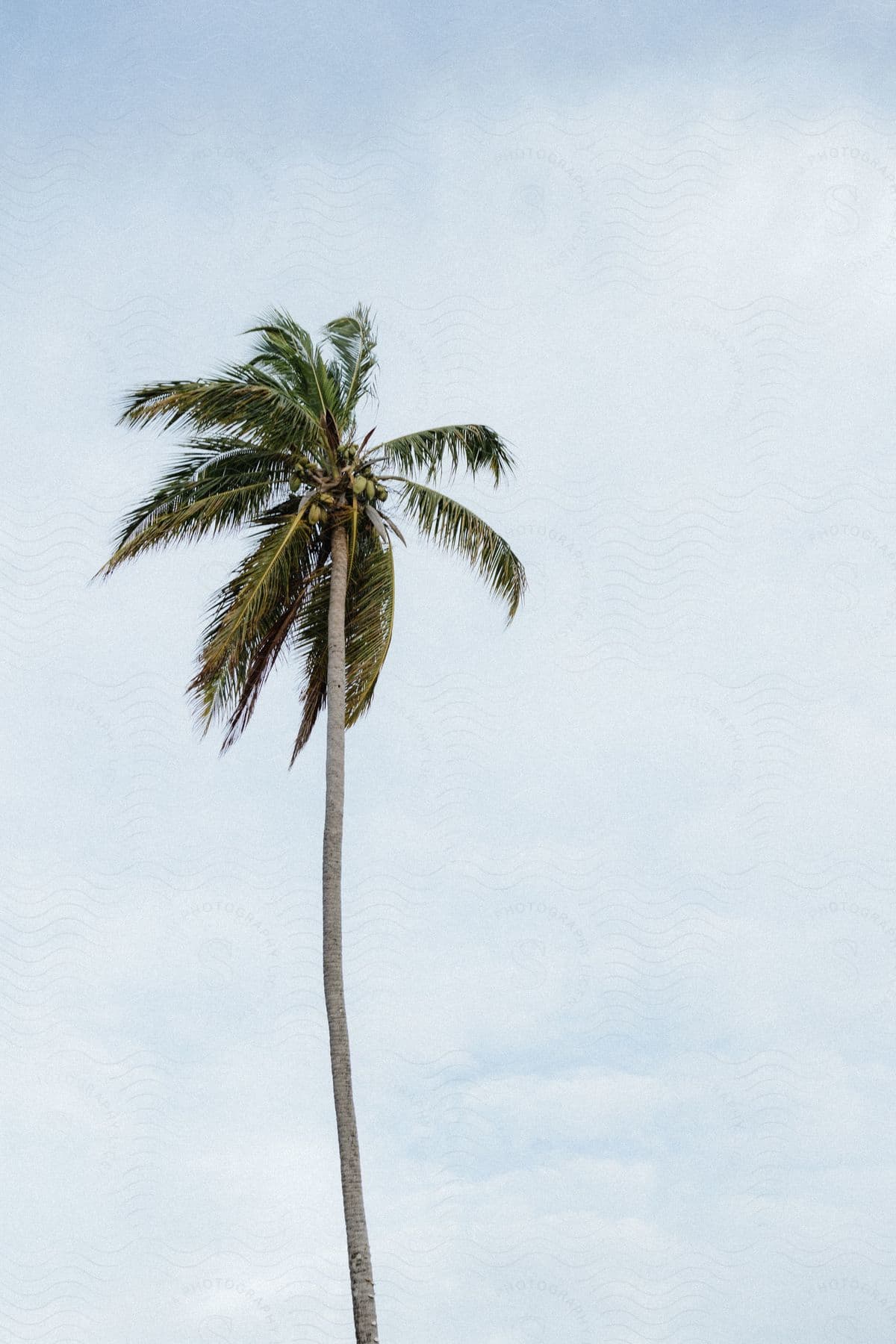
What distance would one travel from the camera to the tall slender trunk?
14406 mm

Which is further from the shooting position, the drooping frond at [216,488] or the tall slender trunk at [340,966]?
the drooping frond at [216,488]

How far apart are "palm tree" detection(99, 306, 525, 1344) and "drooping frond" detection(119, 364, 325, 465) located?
0.02 m

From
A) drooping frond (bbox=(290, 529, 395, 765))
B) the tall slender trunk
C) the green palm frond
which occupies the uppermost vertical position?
the green palm frond

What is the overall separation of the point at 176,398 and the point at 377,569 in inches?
131

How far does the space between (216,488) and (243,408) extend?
4.26 ft

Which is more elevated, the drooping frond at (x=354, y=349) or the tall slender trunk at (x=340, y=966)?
the drooping frond at (x=354, y=349)

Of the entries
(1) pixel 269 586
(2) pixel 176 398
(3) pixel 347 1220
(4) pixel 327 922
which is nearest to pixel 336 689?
(1) pixel 269 586

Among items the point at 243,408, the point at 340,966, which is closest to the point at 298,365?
the point at 243,408

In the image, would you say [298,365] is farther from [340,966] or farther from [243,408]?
[340,966]

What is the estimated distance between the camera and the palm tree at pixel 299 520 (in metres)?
18.2

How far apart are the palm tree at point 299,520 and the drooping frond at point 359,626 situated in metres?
0.02

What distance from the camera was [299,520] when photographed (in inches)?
715

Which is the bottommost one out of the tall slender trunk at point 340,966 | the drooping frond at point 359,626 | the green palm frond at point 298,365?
the tall slender trunk at point 340,966

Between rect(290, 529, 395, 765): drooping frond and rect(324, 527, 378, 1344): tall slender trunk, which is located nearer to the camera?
rect(324, 527, 378, 1344): tall slender trunk
